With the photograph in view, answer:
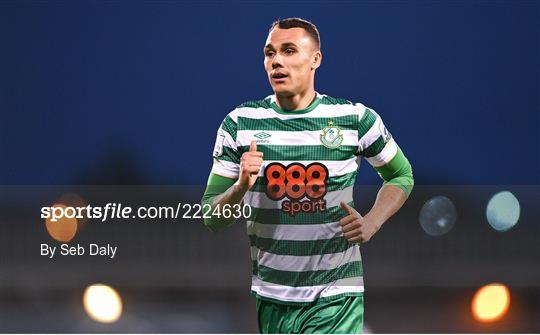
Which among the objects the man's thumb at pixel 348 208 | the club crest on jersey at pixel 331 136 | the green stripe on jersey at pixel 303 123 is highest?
the green stripe on jersey at pixel 303 123

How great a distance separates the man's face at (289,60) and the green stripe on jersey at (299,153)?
0.22m

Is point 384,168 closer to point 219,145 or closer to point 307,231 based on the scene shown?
point 307,231

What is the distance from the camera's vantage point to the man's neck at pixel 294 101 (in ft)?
11.3

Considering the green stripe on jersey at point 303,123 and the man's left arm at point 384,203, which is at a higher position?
the green stripe on jersey at point 303,123

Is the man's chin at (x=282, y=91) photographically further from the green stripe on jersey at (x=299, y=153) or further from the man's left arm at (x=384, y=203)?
the man's left arm at (x=384, y=203)

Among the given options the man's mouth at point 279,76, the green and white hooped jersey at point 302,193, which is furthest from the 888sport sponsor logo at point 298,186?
the man's mouth at point 279,76

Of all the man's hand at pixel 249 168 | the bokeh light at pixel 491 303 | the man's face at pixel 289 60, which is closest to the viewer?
the man's hand at pixel 249 168

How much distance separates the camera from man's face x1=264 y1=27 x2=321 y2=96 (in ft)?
11.2

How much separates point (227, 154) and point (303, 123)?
32cm

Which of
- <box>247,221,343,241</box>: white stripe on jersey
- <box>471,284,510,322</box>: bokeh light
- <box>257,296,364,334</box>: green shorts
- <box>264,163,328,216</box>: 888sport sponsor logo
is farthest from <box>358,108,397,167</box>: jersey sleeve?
<box>471,284,510,322</box>: bokeh light

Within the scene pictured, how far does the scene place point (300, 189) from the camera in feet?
10.9

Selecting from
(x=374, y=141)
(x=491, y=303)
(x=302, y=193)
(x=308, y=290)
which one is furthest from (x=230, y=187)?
(x=491, y=303)

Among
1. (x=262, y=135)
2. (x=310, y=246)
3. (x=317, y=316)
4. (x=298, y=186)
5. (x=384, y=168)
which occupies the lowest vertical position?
(x=317, y=316)

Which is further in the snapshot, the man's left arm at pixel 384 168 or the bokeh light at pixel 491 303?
the bokeh light at pixel 491 303
